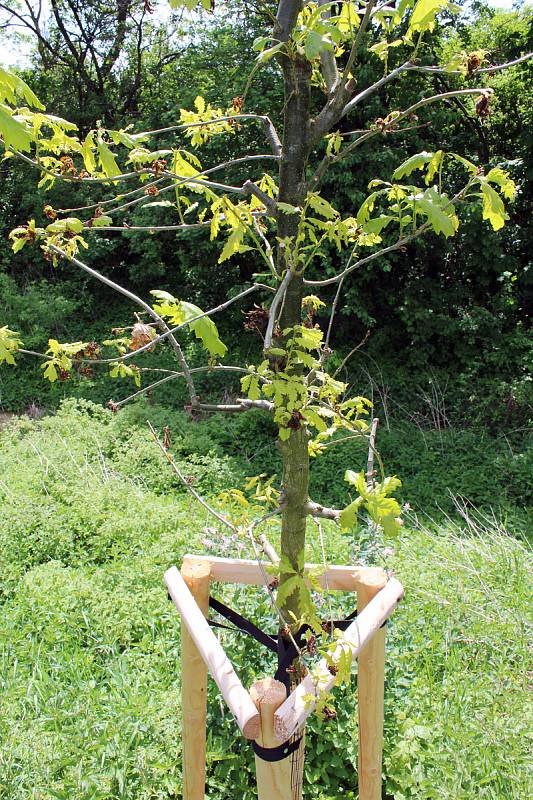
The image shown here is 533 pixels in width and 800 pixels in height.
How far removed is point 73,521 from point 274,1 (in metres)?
4.06

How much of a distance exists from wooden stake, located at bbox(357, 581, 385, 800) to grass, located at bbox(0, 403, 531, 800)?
332 mm

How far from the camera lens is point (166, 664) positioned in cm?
275

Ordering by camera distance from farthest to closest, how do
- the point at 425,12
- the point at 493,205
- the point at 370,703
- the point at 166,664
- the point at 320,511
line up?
the point at 166,664, the point at 370,703, the point at 320,511, the point at 493,205, the point at 425,12

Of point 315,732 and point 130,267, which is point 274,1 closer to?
point 315,732

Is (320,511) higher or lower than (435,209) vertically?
lower

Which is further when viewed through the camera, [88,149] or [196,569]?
[196,569]

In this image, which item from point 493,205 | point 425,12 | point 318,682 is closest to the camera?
point 425,12

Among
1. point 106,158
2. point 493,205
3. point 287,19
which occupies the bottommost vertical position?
point 493,205

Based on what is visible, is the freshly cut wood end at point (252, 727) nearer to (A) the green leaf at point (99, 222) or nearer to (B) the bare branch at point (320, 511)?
(B) the bare branch at point (320, 511)

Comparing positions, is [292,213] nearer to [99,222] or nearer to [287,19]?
[287,19]

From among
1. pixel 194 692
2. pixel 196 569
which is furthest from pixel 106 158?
pixel 194 692

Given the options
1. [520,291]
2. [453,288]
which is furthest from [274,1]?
[520,291]

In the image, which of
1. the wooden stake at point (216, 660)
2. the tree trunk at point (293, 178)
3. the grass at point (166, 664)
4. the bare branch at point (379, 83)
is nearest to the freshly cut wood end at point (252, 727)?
the wooden stake at point (216, 660)

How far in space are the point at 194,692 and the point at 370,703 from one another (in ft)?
1.73
